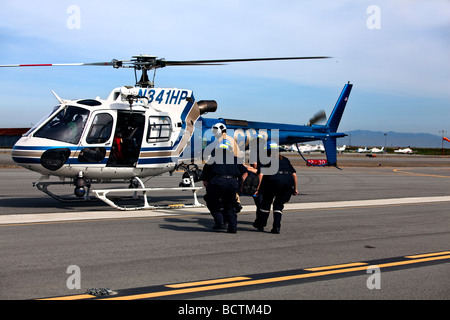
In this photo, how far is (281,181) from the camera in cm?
1074

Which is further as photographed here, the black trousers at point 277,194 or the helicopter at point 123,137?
the helicopter at point 123,137

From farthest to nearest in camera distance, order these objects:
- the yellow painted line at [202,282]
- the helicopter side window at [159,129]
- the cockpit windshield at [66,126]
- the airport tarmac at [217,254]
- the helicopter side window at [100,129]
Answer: the helicopter side window at [159,129]
the helicopter side window at [100,129]
the cockpit windshield at [66,126]
the yellow painted line at [202,282]
the airport tarmac at [217,254]

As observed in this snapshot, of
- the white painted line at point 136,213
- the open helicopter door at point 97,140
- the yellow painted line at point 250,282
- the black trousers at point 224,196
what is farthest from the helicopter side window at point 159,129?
the yellow painted line at point 250,282

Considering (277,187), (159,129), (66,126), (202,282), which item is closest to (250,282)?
(202,282)

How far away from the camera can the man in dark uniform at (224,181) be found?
10.5 meters

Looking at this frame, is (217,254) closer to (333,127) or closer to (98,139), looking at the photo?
(98,139)

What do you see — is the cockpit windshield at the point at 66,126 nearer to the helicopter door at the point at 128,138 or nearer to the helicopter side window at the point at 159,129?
the helicopter door at the point at 128,138

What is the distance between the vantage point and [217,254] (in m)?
8.59

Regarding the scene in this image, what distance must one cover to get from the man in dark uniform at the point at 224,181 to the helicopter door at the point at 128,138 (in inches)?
157

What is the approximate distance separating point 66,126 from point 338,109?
1084cm

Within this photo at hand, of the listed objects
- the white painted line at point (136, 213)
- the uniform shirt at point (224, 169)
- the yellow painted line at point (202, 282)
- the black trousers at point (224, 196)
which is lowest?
the white painted line at point (136, 213)

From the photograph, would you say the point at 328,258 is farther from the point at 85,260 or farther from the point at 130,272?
the point at 85,260
